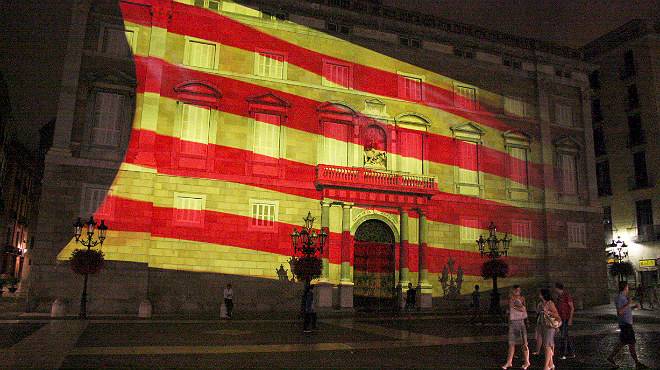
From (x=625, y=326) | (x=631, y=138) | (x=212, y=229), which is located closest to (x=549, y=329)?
(x=625, y=326)

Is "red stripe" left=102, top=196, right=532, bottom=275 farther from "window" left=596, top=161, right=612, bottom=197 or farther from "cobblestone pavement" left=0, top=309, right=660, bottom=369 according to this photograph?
"window" left=596, top=161, right=612, bottom=197

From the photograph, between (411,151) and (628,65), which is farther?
(628,65)

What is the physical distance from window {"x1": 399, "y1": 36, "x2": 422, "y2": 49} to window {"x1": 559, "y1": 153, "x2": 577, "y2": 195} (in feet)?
44.5

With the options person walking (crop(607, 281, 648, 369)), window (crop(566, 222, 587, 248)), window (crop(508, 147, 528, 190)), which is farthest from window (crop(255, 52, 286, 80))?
window (crop(566, 222, 587, 248))

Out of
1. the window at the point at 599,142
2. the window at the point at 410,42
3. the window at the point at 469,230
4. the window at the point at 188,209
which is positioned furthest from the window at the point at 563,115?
the window at the point at 188,209

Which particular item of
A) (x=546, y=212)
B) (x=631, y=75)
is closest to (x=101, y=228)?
(x=546, y=212)

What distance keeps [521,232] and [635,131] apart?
58.2 feet

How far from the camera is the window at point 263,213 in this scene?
86.9ft

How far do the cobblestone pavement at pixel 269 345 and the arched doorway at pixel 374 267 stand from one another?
25.8 feet

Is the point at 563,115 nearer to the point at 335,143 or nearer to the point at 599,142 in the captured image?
the point at 599,142

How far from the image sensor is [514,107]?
113ft

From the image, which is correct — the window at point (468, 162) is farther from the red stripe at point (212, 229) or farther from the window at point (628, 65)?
the window at point (628, 65)

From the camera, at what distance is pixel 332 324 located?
19.8 metres

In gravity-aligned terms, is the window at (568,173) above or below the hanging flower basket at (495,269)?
above
